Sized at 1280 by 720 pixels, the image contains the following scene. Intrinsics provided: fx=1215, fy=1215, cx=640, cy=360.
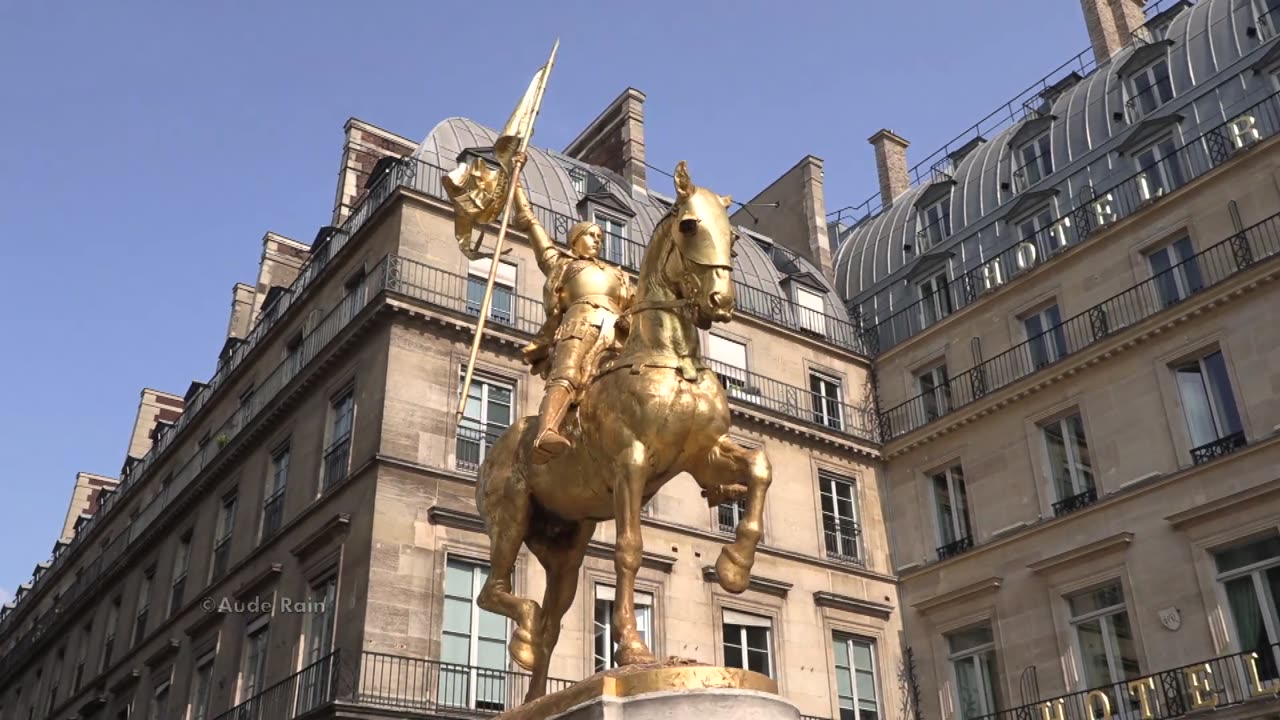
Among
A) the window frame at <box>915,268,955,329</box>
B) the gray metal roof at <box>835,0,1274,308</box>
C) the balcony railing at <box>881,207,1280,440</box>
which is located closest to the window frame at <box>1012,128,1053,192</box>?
the gray metal roof at <box>835,0,1274,308</box>

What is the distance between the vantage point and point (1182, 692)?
756 inches

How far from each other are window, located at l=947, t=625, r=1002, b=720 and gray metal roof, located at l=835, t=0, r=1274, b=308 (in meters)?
8.20

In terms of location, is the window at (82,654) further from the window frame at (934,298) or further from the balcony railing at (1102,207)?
the window frame at (934,298)

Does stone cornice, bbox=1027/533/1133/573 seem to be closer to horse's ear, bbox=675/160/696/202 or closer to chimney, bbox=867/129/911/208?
chimney, bbox=867/129/911/208

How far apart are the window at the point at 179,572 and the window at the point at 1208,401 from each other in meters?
20.0

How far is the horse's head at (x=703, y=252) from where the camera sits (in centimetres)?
597

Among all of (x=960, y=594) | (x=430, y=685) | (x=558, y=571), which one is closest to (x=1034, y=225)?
(x=960, y=594)

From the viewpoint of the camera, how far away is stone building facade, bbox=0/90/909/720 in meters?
19.2

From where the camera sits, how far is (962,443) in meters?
24.8

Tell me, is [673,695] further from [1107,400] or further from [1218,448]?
[1107,400]

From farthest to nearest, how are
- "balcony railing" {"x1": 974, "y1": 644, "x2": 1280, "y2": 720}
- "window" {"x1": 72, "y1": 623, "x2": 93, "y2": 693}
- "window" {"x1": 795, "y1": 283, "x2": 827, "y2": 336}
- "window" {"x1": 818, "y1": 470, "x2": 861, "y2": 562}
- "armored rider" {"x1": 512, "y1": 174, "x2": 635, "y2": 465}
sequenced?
"window" {"x1": 72, "y1": 623, "x2": 93, "y2": 693}, "window" {"x1": 795, "y1": 283, "x2": 827, "y2": 336}, "window" {"x1": 818, "y1": 470, "x2": 861, "y2": 562}, "balcony railing" {"x1": 974, "y1": 644, "x2": 1280, "y2": 720}, "armored rider" {"x1": 512, "y1": 174, "x2": 635, "y2": 465}

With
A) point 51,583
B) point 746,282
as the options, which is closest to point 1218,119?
point 746,282

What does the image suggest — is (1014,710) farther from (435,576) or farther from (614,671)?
(614,671)

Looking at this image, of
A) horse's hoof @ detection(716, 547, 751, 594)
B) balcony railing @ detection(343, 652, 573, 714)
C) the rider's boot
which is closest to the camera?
horse's hoof @ detection(716, 547, 751, 594)
